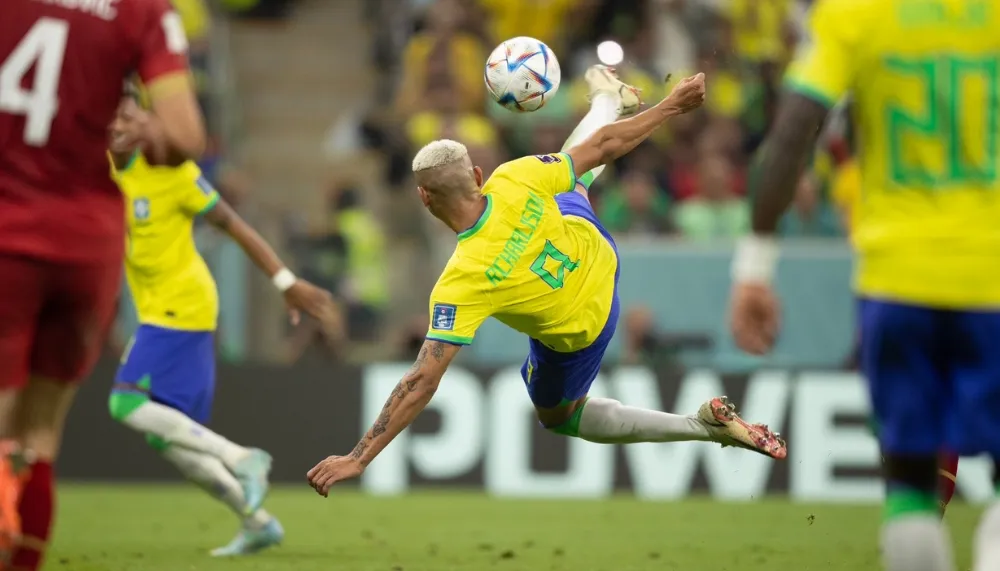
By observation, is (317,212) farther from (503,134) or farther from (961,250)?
(961,250)

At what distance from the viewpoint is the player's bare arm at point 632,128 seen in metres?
7.98

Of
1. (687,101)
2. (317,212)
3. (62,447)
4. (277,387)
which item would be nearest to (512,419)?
(277,387)

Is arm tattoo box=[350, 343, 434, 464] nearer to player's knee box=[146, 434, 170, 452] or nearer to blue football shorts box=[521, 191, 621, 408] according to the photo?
blue football shorts box=[521, 191, 621, 408]

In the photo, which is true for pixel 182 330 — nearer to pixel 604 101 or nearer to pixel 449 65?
pixel 604 101

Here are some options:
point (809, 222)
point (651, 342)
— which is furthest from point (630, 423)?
point (809, 222)

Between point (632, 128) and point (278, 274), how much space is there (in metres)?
2.73

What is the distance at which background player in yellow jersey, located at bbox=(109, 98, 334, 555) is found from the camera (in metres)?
9.60

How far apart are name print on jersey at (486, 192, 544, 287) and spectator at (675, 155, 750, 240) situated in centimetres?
893

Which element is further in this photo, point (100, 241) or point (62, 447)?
point (62, 447)

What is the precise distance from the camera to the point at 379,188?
19594mm

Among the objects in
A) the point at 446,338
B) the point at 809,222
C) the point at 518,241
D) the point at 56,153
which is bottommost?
the point at 446,338

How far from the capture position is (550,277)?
808 centimetres

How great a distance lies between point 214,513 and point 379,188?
744 centimetres

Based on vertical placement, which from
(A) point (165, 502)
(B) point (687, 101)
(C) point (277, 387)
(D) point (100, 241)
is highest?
(B) point (687, 101)
